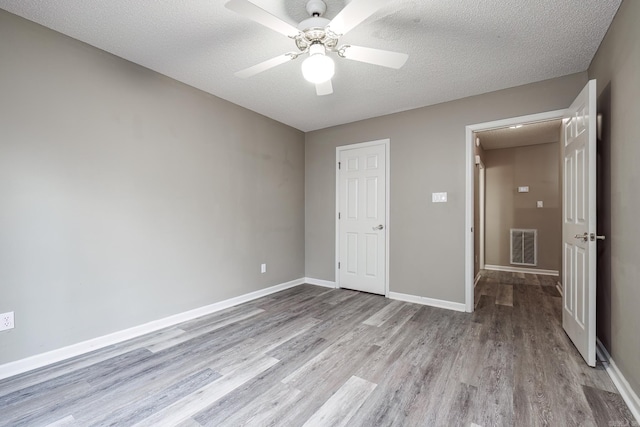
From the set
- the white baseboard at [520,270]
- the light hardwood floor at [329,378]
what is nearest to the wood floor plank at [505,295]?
the light hardwood floor at [329,378]

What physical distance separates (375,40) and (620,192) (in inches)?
79.8

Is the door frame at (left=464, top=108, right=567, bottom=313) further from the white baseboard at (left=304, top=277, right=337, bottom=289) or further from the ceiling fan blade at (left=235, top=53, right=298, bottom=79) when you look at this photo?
the ceiling fan blade at (left=235, top=53, right=298, bottom=79)

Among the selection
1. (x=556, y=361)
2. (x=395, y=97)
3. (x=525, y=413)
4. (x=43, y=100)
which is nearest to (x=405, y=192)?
(x=395, y=97)

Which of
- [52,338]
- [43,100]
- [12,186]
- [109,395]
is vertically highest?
[43,100]

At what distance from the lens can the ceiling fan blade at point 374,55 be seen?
186cm

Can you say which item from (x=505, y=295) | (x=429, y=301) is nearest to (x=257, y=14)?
(x=429, y=301)

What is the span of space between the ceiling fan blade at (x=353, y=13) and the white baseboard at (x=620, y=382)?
256cm

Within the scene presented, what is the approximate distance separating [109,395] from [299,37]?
259 cm

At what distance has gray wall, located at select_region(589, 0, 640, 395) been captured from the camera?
170 centimetres

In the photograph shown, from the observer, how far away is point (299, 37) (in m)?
1.89

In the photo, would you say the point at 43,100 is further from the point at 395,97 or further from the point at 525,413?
the point at 525,413

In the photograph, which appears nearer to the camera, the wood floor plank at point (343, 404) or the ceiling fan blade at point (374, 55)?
the wood floor plank at point (343, 404)

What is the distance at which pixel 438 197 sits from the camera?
3561mm

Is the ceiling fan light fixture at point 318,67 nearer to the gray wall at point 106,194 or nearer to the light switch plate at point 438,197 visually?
the gray wall at point 106,194
